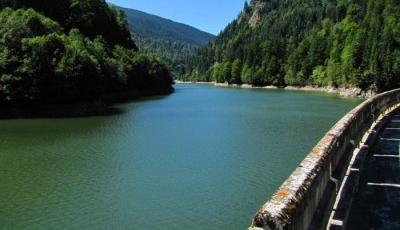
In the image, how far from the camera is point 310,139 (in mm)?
37031

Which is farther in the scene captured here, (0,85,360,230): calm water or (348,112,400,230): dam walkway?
(0,85,360,230): calm water

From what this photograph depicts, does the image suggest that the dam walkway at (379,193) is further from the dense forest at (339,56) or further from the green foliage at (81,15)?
the green foliage at (81,15)

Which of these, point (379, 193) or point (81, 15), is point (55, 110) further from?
point (81, 15)

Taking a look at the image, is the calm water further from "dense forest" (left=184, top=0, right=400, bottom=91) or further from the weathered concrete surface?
"dense forest" (left=184, top=0, right=400, bottom=91)

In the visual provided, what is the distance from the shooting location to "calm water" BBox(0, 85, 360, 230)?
1833 centimetres

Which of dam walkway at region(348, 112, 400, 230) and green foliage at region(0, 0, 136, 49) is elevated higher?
green foliage at region(0, 0, 136, 49)

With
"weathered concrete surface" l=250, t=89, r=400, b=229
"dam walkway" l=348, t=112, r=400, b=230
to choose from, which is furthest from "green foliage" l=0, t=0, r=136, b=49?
"weathered concrete surface" l=250, t=89, r=400, b=229

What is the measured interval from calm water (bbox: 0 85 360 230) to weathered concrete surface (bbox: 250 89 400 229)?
16.9 ft

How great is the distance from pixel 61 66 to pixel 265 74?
116 metres

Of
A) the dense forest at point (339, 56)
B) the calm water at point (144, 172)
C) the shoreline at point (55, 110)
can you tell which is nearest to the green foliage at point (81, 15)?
the shoreline at point (55, 110)

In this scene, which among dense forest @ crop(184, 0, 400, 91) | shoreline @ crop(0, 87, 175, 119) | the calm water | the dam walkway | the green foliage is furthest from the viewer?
the green foliage

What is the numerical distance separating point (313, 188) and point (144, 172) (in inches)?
717

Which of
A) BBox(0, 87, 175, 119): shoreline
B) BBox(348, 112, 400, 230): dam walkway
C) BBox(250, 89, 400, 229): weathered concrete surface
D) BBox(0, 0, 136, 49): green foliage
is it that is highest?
BBox(0, 0, 136, 49): green foliage

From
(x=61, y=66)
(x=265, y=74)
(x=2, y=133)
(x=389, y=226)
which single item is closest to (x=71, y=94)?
(x=61, y=66)
